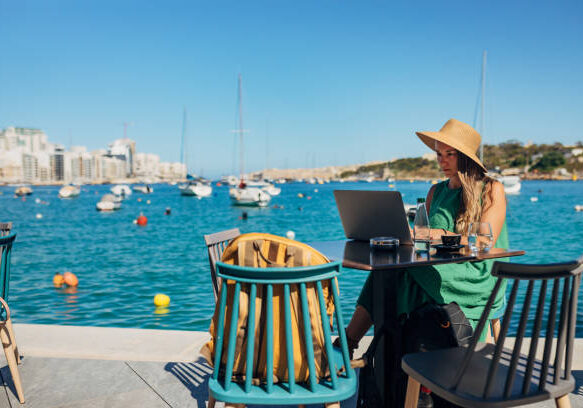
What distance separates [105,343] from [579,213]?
1329 inches

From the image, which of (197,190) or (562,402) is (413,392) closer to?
(562,402)

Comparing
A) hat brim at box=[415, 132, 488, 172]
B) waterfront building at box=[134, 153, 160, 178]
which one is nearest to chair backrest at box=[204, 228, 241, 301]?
hat brim at box=[415, 132, 488, 172]

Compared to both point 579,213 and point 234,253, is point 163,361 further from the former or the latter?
point 579,213

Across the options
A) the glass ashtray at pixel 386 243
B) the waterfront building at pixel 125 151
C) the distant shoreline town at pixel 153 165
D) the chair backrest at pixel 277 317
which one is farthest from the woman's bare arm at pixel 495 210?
the waterfront building at pixel 125 151

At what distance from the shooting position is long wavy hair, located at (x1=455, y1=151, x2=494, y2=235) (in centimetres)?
275

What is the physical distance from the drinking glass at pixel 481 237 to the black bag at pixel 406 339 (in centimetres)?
30

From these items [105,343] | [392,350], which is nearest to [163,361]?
[105,343]

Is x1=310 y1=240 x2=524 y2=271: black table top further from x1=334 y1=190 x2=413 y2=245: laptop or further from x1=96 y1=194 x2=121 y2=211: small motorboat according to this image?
x1=96 y1=194 x2=121 y2=211: small motorboat

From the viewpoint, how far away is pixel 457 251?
89.3 inches

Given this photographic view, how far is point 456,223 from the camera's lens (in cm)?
284

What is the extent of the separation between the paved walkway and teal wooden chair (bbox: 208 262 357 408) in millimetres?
1041

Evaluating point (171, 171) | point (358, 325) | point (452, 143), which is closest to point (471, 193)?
point (452, 143)

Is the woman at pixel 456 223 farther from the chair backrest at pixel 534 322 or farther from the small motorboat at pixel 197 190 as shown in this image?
the small motorboat at pixel 197 190

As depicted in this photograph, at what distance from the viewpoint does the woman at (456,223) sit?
2449 millimetres
